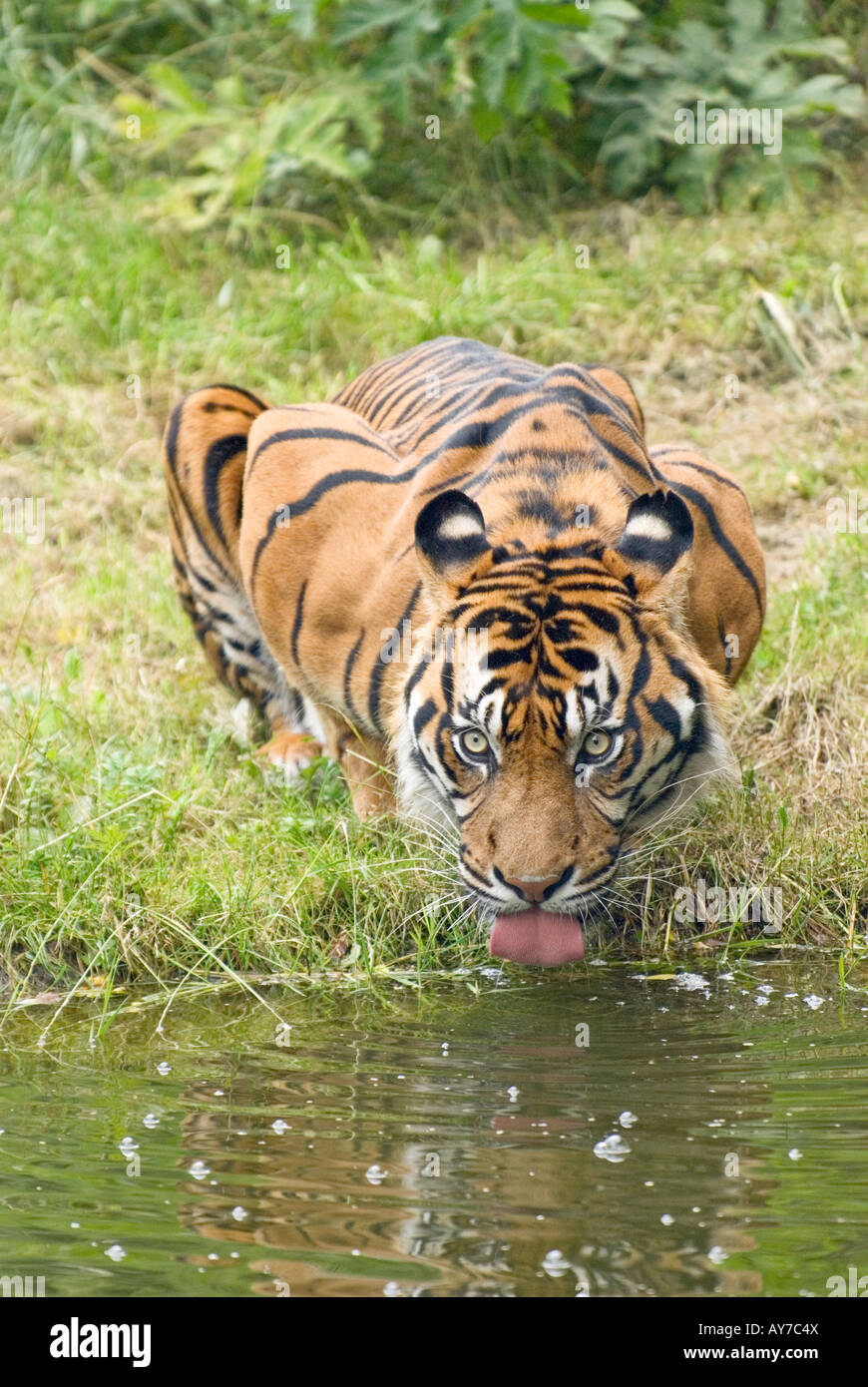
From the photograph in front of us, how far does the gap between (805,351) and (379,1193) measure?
5566mm

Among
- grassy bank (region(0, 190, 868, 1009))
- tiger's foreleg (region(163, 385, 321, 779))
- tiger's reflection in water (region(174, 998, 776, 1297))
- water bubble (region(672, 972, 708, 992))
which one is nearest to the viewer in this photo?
tiger's reflection in water (region(174, 998, 776, 1297))

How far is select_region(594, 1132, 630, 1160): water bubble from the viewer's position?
3516mm

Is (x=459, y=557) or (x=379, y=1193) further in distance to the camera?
(x=459, y=557)

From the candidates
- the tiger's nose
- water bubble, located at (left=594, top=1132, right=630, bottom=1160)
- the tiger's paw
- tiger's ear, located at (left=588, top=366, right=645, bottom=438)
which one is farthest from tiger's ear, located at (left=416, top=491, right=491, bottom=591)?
water bubble, located at (left=594, top=1132, right=630, bottom=1160)

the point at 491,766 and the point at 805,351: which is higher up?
the point at 805,351

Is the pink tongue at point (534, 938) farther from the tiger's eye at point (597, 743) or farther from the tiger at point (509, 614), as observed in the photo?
the tiger's eye at point (597, 743)

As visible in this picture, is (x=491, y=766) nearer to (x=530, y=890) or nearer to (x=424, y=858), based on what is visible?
(x=530, y=890)

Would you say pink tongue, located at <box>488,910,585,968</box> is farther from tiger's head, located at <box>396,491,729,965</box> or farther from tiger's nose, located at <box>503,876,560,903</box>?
tiger's nose, located at <box>503,876,560,903</box>

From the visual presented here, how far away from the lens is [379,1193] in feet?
11.0

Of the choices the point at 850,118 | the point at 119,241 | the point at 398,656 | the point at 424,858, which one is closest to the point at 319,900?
the point at 424,858

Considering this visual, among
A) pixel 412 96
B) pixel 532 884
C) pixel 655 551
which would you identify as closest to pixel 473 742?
pixel 532 884

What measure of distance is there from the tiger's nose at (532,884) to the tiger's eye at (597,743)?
300 mm
